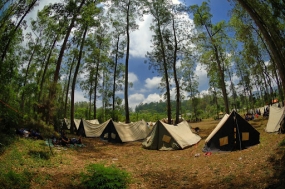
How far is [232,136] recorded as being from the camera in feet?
34.3

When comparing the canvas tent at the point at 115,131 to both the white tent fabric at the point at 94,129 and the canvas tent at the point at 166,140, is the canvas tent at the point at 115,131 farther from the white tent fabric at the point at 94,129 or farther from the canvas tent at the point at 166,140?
the canvas tent at the point at 166,140

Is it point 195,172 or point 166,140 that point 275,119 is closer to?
point 166,140

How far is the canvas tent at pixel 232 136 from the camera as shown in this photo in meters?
10.3

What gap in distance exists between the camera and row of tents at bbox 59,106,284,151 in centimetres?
1048

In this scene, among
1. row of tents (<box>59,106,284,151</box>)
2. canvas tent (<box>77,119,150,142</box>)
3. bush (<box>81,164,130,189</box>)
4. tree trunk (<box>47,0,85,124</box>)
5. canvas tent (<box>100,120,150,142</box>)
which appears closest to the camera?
bush (<box>81,164,130,189</box>)

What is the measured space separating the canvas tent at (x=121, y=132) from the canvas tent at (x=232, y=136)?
7650mm

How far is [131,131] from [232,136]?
9310 millimetres

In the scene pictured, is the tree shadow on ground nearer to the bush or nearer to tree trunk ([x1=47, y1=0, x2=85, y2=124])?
the bush

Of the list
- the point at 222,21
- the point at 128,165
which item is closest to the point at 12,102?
the point at 128,165

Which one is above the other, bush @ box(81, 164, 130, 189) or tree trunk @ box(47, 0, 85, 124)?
tree trunk @ box(47, 0, 85, 124)

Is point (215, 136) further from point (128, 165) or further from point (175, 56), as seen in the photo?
point (175, 56)

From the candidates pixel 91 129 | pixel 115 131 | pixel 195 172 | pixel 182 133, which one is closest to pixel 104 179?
pixel 195 172

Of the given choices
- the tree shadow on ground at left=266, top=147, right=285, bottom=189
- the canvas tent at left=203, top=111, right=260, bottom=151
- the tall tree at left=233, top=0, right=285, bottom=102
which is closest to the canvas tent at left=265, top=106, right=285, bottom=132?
the canvas tent at left=203, top=111, right=260, bottom=151

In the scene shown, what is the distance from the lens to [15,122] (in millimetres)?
9742
